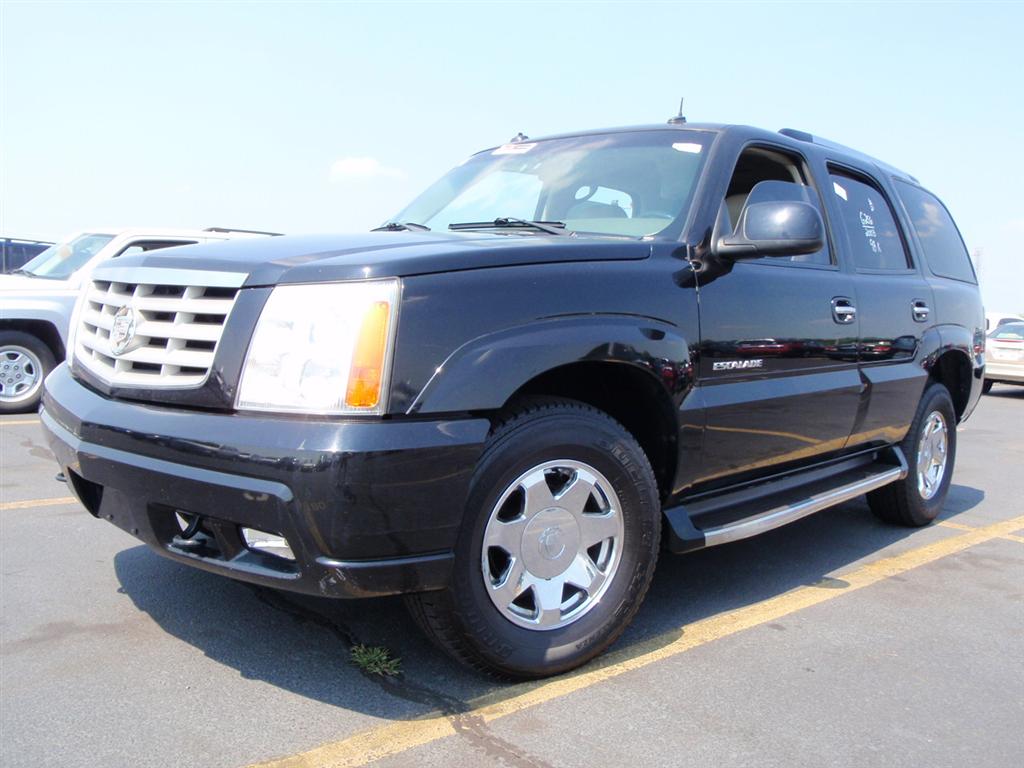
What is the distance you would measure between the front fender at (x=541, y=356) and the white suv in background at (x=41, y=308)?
619 centimetres

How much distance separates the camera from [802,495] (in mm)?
4023

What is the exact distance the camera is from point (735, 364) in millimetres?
3512

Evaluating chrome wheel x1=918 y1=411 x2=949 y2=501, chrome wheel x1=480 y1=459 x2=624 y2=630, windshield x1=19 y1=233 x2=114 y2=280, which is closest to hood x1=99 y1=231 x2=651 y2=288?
chrome wheel x1=480 y1=459 x2=624 y2=630

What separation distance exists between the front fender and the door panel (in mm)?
249

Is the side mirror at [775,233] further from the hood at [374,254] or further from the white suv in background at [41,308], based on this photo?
the white suv in background at [41,308]

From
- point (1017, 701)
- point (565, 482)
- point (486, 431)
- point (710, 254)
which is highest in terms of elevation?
point (710, 254)

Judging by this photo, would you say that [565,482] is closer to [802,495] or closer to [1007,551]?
[802,495]

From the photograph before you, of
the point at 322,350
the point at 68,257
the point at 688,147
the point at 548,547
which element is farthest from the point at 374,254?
the point at 68,257

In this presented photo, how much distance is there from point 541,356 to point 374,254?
0.58 m

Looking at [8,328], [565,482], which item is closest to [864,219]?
[565,482]

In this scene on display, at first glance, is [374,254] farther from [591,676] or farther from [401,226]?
[591,676]

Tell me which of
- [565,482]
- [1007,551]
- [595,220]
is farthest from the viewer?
[1007,551]

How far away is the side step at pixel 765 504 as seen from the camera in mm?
3344

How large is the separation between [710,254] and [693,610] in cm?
142
